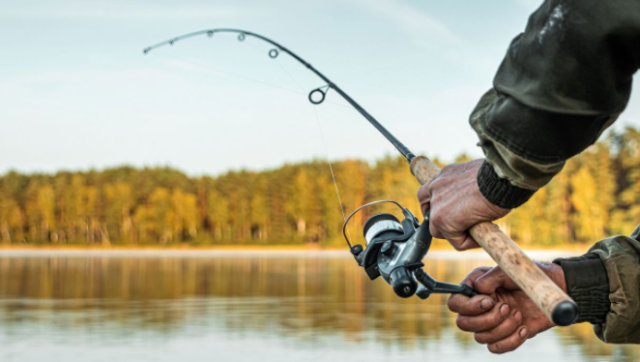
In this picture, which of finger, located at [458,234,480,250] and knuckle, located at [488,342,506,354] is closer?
finger, located at [458,234,480,250]

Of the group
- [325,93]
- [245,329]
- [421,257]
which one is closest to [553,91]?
[421,257]

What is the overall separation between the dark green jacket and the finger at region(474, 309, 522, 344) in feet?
1.94

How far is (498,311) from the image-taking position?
6.76 feet

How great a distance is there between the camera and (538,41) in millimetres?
1465

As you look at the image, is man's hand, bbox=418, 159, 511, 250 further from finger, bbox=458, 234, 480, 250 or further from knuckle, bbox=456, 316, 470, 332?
knuckle, bbox=456, 316, 470, 332

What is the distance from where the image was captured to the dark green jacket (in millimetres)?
1416

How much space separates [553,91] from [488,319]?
2.70 feet

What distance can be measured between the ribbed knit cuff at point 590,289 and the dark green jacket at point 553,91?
626mm

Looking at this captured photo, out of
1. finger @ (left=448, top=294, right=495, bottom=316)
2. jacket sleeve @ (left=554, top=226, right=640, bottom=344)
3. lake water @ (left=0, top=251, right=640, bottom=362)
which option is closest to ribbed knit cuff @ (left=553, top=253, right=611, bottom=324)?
jacket sleeve @ (left=554, top=226, right=640, bottom=344)

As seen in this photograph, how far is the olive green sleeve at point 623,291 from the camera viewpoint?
2.07 m

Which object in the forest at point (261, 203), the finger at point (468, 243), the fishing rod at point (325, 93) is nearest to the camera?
the finger at point (468, 243)

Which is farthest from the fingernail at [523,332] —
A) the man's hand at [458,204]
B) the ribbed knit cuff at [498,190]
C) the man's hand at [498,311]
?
the ribbed knit cuff at [498,190]

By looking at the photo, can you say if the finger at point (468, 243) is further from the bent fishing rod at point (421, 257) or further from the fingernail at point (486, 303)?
the fingernail at point (486, 303)

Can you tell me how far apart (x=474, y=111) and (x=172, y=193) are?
230 ft
